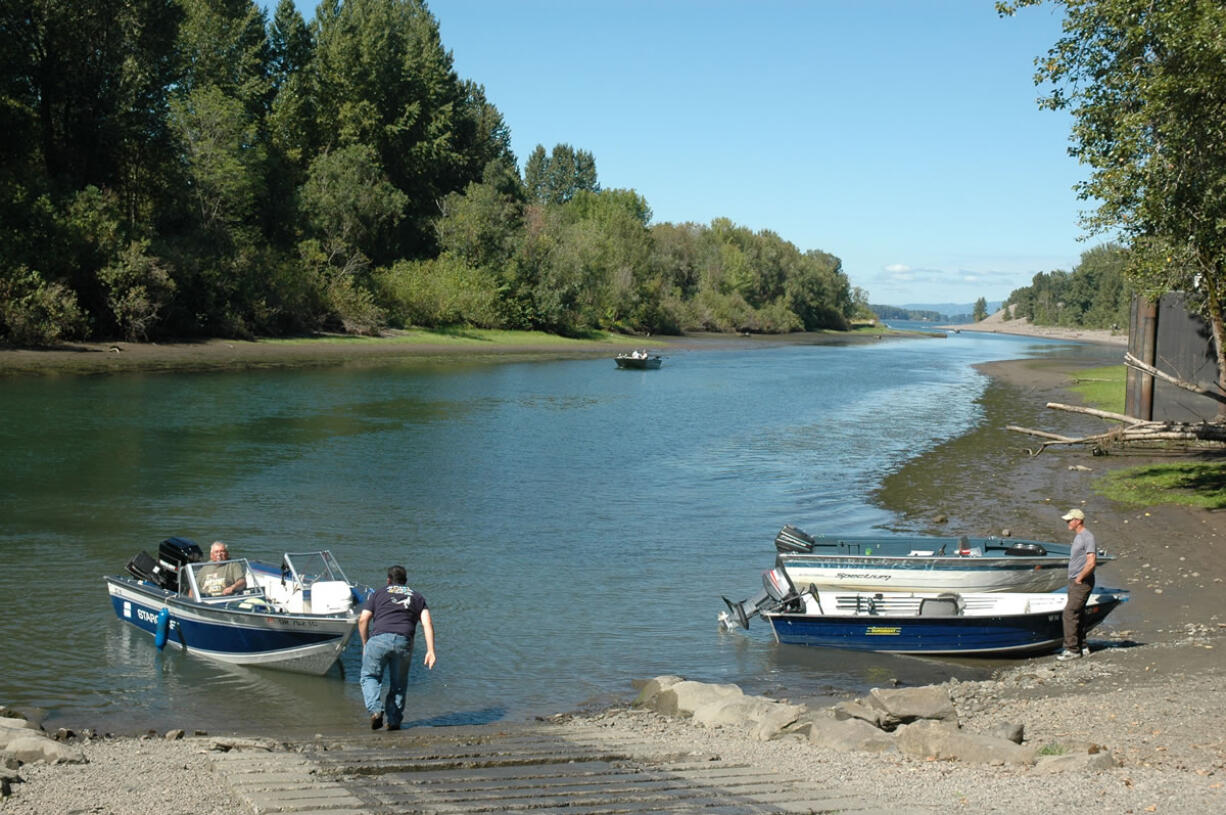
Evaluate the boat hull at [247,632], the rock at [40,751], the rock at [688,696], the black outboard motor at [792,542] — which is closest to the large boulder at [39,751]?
the rock at [40,751]

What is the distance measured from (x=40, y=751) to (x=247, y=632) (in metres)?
5.60

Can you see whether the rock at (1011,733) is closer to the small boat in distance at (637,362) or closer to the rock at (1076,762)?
the rock at (1076,762)

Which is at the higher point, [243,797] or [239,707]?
[243,797]

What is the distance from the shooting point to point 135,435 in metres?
39.2

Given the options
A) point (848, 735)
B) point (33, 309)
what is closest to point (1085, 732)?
point (848, 735)

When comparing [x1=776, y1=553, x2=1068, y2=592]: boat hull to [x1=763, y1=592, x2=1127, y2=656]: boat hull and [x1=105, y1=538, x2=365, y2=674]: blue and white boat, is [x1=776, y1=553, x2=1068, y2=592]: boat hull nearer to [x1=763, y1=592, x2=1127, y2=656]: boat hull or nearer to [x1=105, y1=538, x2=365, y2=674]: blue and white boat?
[x1=763, y1=592, x2=1127, y2=656]: boat hull

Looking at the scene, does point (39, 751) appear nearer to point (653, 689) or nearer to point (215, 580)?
point (215, 580)

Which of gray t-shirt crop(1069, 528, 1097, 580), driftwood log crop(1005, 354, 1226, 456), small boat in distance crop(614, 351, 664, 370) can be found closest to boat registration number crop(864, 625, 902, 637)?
gray t-shirt crop(1069, 528, 1097, 580)

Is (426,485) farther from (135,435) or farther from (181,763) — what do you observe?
(181,763)

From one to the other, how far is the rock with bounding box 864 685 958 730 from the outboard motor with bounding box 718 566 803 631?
17.7 feet

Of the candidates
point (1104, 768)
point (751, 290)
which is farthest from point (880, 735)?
point (751, 290)

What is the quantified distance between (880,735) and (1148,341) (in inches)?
1073

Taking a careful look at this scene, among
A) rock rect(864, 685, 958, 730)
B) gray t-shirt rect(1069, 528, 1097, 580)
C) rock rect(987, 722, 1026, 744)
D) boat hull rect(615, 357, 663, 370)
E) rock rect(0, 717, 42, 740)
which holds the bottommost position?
rock rect(0, 717, 42, 740)

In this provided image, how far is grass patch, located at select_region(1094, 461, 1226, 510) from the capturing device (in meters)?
26.2
